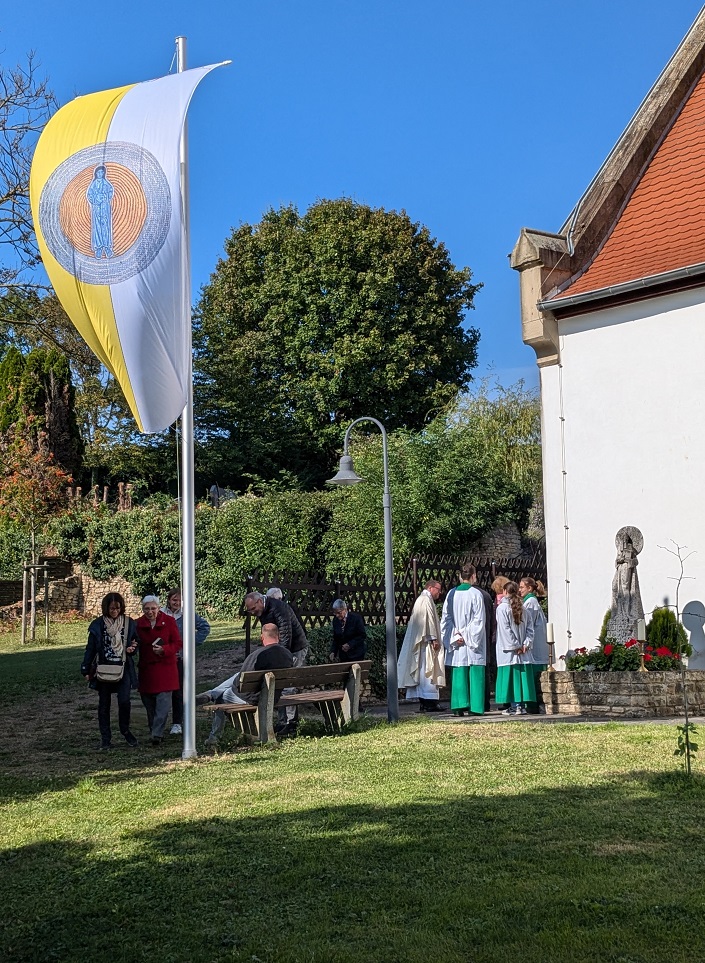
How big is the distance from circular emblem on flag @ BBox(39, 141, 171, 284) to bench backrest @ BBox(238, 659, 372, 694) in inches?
163

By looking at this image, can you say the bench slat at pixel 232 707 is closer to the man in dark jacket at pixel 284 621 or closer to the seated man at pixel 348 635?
the man in dark jacket at pixel 284 621

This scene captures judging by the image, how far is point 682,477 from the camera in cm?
1485

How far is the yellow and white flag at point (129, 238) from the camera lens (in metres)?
10.3

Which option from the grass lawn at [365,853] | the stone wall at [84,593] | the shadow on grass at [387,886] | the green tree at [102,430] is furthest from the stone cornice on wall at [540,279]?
the green tree at [102,430]

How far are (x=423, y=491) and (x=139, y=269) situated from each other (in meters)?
16.9

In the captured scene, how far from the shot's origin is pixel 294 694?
40.8 ft

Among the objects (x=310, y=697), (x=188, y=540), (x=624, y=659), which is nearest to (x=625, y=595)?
(x=624, y=659)

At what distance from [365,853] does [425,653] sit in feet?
27.4

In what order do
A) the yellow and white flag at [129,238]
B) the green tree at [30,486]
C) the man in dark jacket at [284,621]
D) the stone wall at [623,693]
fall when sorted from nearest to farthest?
the yellow and white flag at [129,238] < the stone wall at [623,693] < the man in dark jacket at [284,621] < the green tree at [30,486]

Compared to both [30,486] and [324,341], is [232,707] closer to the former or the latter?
[30,486]

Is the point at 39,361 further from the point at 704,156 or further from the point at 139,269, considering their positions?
the point at 139,269

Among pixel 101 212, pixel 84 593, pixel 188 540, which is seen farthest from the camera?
pixel 84 593

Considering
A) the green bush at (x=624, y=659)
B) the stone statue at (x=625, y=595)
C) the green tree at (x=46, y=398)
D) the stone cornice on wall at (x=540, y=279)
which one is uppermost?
the green tree at (x=46, y=398)

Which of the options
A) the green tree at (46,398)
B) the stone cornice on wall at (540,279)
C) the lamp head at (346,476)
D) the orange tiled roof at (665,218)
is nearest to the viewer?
the lamp head at (346,476)
